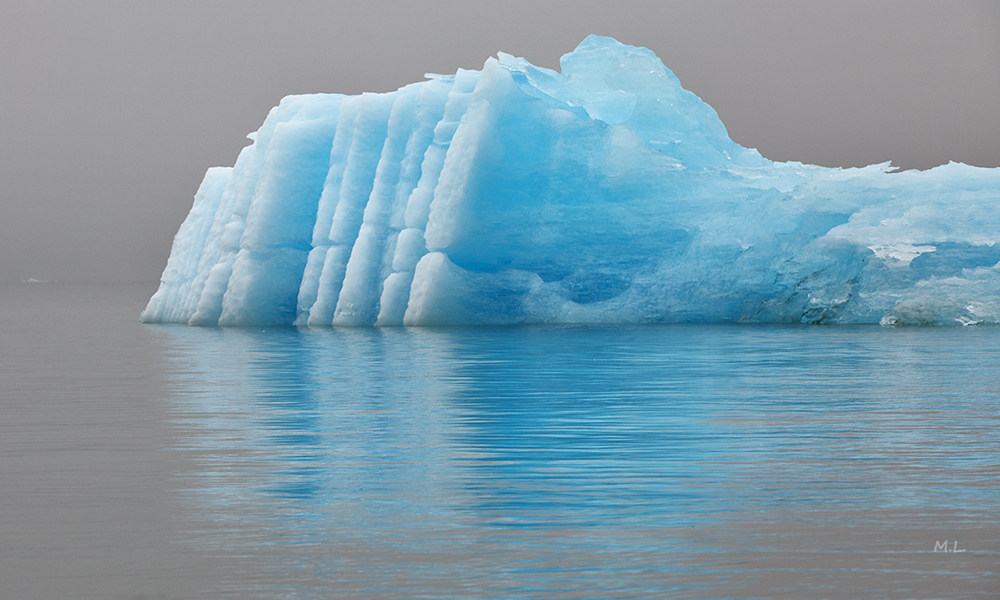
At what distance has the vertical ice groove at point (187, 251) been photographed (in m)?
23.8

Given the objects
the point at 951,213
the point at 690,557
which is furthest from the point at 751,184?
the point at 690,557

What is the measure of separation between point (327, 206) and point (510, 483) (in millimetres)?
15875

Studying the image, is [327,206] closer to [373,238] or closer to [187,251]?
[373,238]

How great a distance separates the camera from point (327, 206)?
67.6 feet

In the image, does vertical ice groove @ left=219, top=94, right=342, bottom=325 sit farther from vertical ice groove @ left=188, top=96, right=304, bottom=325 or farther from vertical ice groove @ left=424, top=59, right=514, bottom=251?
vertical ice groove @ left=424, top=59, right=514, bottom=251

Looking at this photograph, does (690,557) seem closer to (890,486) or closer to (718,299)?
(890,486)

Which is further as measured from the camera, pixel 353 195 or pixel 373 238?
pixel 353 195

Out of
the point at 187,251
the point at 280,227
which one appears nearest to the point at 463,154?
the point at 280,227

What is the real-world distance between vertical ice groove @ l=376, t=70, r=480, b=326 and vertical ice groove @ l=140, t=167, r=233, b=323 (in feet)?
19.9

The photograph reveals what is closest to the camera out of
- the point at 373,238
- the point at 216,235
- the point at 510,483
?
the point at 510,483

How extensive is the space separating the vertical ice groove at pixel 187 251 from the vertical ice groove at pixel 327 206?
392cm

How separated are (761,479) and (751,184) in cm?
1445

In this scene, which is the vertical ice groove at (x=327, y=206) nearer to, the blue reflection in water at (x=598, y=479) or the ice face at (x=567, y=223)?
the ice face at (x=567, y=223)

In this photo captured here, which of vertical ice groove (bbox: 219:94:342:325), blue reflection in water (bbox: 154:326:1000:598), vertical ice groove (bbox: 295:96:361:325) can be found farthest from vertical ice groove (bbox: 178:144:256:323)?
blue reflection in water (bbox: 154:326:1000:598)
